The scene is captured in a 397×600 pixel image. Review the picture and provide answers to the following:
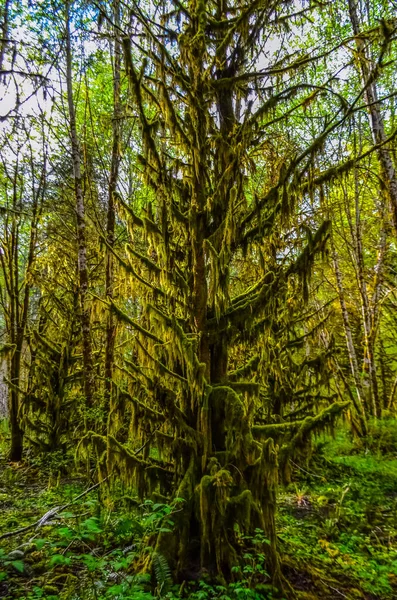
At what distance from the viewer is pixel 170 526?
11.1 ft

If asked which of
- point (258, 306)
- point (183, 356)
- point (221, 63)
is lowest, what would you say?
point (183, 356)

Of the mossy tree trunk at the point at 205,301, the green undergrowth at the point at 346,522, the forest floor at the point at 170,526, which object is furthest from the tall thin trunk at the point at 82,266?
the green undergrowth at the point at 346,522

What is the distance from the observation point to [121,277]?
3844 millimetres

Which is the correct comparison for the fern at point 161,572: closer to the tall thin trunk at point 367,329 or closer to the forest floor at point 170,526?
the forest floor at point 170,526

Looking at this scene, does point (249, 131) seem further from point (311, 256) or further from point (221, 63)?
point (311, 256)

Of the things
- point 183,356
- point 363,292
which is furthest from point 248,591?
point 363,292

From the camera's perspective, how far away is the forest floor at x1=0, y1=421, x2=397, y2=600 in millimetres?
2910

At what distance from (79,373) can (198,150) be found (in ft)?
20.3

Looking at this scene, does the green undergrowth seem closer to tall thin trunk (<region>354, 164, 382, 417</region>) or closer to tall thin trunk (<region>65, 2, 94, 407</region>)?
tall thin trunk (<region>354, 164, 382, 417</region>)

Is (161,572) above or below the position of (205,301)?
below

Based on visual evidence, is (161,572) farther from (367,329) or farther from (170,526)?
(367,329)

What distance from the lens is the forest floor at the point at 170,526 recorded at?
291 cm

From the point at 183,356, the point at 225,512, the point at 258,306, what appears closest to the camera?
the point at 225,512

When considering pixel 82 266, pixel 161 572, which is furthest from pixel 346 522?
pixel 82 266
